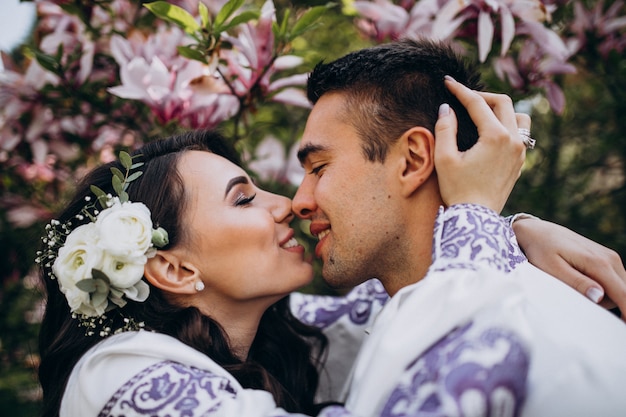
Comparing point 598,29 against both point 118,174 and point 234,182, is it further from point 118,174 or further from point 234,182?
point 118,174

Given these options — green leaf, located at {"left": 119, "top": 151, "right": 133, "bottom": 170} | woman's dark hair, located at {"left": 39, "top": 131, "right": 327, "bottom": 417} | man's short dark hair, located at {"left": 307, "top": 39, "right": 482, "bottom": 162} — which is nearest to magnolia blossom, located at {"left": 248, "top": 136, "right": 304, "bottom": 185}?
woman's dark hair, located at {"left": 39, "top": 131, "right": 327, "bottom": 417}

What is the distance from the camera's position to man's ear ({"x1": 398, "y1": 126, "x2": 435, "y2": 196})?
183 cm

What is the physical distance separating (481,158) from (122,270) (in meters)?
1.16

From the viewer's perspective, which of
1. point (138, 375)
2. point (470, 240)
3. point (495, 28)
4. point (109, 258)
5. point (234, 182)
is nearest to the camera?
point (470, 240)

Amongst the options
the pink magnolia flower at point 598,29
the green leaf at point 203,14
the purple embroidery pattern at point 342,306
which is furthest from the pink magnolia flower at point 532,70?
the green leaf at point 203,14

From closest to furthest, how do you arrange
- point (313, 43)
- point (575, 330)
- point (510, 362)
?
point (510, 362)
point (575, 330)
point (313, 43)

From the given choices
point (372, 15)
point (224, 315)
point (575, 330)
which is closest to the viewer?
point (575, 330)

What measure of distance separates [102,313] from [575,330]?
4.59 ft

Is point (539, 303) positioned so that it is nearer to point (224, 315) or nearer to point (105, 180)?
point (224, 315)

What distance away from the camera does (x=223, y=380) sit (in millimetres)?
1600

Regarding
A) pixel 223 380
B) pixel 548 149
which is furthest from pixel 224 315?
pixel 548 149

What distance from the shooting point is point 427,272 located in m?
1.65

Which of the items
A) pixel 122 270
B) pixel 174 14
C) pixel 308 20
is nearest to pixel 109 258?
pixel 122 270

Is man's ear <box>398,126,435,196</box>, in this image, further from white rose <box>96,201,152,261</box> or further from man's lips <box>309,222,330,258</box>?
white rose <box>96,201,152,261</box>
